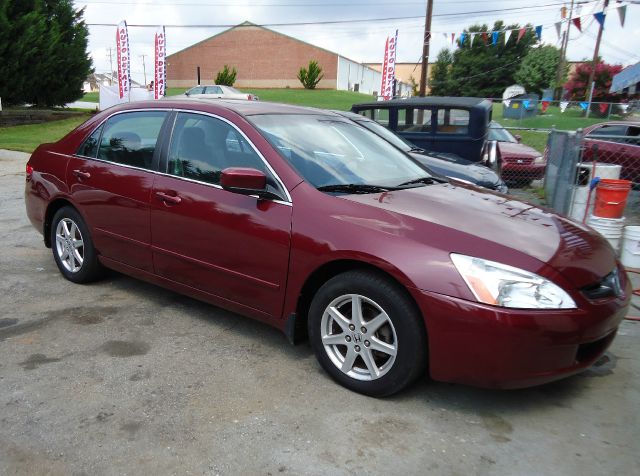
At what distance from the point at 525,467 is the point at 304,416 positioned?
109 centimetres

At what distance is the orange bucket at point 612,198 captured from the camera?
6152 mm

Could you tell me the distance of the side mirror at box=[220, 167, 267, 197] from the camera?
315 cm

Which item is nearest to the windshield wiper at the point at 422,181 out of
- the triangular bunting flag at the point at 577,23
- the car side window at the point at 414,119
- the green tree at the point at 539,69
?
the car side window at the point at 414,119

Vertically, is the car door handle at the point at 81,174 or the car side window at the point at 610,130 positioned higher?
the car side window at the point at 610,130

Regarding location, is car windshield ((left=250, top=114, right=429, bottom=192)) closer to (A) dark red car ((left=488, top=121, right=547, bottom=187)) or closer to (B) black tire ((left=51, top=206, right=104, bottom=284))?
(B) black tire ((left=51, top=206, right=104, bottom=284))

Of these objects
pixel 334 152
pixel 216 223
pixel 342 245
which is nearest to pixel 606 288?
pixel 342 245

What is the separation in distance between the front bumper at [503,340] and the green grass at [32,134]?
Result: 594 inches

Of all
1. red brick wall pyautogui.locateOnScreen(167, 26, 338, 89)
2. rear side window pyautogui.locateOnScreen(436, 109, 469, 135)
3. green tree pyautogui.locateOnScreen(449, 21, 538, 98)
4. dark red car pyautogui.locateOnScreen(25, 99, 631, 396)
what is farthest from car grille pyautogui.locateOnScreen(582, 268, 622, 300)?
green tree pyautogui.locateOnScreen(449, 21, 538, 98)

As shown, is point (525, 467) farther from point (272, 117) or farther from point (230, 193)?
point (272, 117)

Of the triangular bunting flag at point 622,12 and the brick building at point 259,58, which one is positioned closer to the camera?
the triangular bunting flag at point 622,12

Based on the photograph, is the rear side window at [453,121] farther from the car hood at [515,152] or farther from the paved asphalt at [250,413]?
the paved asphalt at [250,413]

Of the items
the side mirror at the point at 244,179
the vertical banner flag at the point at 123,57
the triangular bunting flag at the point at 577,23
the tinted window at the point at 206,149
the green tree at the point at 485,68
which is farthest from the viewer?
the green tree at the point at 485,68

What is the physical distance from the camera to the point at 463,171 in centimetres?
710

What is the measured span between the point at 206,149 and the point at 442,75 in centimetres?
7143
